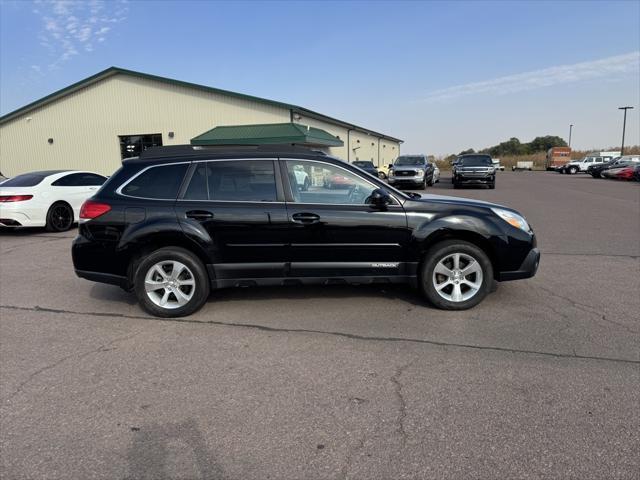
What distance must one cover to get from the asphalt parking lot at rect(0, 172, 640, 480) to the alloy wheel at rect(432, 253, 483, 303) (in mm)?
235

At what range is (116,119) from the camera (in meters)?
28.8

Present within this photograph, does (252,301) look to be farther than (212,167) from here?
Yes

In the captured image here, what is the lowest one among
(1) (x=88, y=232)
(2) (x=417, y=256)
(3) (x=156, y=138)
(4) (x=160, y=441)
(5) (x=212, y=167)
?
(4) (x=160, y=441)

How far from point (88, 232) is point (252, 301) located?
1947 millimetres

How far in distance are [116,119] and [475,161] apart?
75.1ft

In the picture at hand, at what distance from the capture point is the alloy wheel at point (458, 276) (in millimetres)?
4723

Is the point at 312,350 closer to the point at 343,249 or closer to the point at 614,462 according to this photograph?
the point at 343,249

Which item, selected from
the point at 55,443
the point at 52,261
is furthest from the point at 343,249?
the point at 52,261

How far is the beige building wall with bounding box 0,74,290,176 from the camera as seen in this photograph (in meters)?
27.4

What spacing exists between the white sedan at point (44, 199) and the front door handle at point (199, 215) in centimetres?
745

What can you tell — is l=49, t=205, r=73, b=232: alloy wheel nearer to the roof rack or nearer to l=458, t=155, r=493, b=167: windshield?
the roof rack

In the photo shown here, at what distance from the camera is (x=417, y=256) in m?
4.74

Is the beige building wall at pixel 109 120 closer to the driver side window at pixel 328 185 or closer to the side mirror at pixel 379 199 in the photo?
the driver side window at pixel 328 185

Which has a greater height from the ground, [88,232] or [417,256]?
[88,232]
